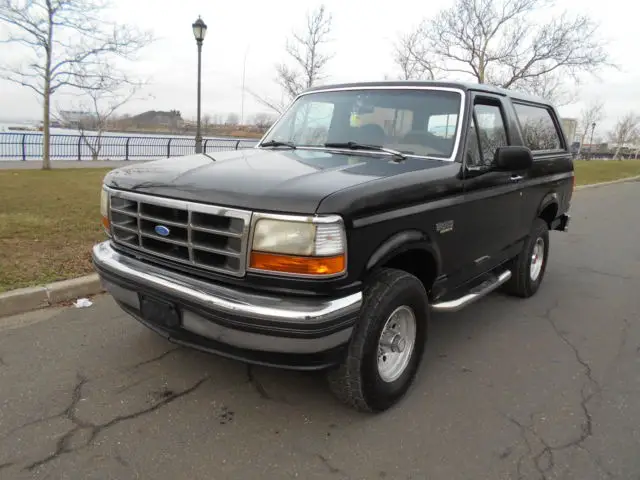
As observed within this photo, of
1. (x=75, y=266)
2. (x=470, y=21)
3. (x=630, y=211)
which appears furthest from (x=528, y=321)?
(x=470, y=21)

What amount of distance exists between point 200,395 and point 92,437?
0.65 metres

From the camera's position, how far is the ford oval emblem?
9.21 ft

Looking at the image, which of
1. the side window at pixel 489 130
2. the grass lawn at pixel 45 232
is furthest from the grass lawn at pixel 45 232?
the side window at pixel 489 130

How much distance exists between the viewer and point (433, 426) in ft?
9.46

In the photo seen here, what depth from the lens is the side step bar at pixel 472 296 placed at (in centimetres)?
Result: 344

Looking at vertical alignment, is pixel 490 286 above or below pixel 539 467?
above

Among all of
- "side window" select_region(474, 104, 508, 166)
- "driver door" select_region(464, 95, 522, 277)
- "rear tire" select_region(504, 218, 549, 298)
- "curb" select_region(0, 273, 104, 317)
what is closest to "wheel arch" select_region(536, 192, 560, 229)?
"rear tire" select_region(504, 218, 549, 298)

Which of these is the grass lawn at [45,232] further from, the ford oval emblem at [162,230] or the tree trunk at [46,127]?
the tree trunk at [46,127]

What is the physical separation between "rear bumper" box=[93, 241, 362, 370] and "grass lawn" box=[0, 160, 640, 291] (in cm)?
254

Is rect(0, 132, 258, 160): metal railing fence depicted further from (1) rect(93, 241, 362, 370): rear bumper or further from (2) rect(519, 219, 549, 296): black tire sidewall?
(1) rect(93, 241, 362, 370): rear bumper

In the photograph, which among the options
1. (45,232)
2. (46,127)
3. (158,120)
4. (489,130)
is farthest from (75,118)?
(489,130)

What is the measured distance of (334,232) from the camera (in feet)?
7.87

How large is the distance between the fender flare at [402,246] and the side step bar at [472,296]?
39 cm

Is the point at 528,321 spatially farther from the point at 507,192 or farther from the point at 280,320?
the point at 280,320
